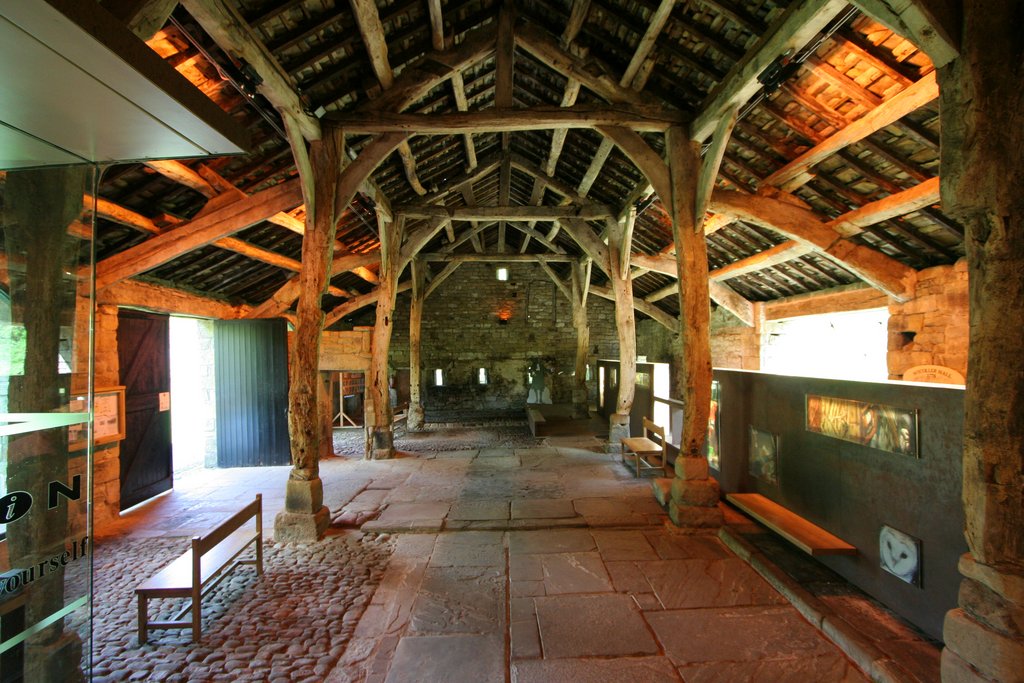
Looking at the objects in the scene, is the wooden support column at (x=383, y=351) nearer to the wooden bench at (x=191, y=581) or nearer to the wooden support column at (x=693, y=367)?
the wooden bench at (x=191, y=581)

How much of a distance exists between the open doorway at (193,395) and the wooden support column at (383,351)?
255 centimetres

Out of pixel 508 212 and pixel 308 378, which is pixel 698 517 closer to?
pixel 308 378

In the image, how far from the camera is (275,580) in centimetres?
325

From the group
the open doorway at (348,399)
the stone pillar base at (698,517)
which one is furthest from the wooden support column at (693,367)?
the open doorway at (348,399)

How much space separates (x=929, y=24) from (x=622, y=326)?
221 inches

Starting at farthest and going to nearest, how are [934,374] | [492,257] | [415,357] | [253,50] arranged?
[492,257] → [415,357] → [934,374] → [253,50]

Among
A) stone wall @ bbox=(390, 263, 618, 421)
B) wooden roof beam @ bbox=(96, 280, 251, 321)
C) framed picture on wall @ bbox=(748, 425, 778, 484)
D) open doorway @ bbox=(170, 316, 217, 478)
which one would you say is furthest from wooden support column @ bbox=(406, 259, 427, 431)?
framed picture on wall @ bbox=(748, 425, 778, 484)

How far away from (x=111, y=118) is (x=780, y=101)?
211 inches

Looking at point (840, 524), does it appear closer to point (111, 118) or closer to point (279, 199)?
point (111, 118)

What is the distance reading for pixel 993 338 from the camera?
1830 millimetres

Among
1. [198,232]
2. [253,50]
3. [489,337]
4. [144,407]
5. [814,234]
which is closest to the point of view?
[253,50]

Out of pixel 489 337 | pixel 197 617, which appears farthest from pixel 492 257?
pixel 197 617

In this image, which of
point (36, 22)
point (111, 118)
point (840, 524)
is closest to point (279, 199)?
point (111, 118)

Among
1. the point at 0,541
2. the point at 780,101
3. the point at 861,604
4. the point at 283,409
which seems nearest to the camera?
the point at 0,541
